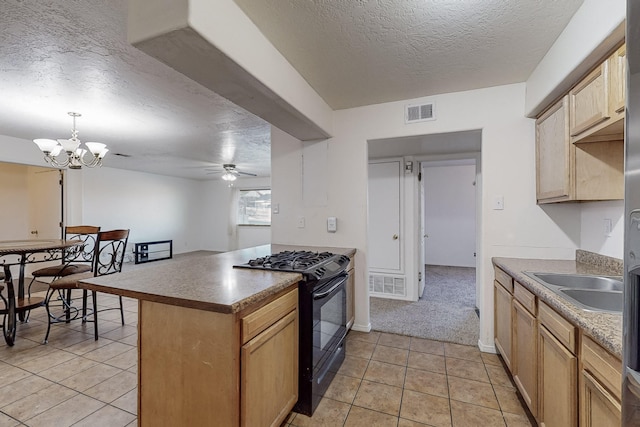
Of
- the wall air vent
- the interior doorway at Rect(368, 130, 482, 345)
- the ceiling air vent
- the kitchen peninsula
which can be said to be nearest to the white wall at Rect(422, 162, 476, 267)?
the interior doorway at Rect(368, 130, 482, 345)

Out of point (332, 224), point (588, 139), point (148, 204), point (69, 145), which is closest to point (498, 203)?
point (588, 139)

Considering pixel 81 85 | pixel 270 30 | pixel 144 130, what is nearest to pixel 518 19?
pixel 270 30

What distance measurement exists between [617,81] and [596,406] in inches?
57.4

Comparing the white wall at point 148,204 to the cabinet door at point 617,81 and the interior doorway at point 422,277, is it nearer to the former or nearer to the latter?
the interior doorway at point 422,277

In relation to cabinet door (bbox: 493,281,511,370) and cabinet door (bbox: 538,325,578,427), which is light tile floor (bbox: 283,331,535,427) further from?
cabinet door (bbox: 538,325,578,427)

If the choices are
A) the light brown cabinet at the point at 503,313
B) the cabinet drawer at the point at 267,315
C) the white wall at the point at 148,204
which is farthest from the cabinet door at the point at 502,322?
the white wall at the point at 148,204

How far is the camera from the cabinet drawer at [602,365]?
2.93 ft

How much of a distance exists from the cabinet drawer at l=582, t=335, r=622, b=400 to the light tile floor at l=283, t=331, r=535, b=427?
2.94 ft

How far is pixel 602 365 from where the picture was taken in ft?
3.21

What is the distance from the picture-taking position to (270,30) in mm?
1717

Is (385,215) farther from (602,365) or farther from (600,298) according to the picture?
(602,365)

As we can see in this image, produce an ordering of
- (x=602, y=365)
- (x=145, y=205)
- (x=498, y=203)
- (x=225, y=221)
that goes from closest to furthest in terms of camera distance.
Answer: (x=602, y=365)
(x=498, y=203)
(x=145, y=205)
(x=225, y=221)

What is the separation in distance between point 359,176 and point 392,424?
6.73 feet

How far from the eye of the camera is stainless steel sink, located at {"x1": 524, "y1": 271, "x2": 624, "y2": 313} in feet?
4.62
